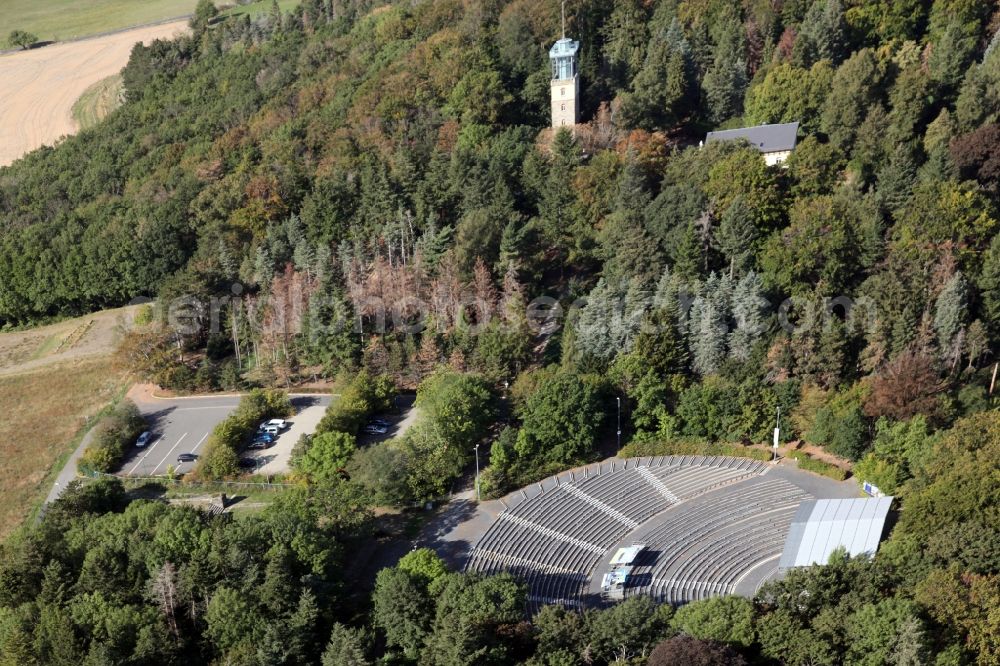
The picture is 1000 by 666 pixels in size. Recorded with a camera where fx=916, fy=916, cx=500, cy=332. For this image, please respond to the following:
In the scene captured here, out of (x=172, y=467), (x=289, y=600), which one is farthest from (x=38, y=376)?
(x=289, y=600)

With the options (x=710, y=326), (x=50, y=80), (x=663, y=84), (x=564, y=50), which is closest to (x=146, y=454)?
(x=710, y=326)

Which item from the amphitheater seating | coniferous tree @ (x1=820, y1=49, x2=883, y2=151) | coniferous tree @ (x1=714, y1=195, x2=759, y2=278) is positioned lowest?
the amphitheater seating

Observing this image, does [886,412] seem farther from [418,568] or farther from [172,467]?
[172,467]

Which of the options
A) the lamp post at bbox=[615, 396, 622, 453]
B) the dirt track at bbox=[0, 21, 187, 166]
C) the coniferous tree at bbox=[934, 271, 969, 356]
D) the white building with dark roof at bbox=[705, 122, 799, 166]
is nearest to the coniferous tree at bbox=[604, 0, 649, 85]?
the white building with dark roof at bbox=[705, 122, 799, 166]

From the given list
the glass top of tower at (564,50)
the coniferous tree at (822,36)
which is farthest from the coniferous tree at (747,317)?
the glass top of tower at (564,50)

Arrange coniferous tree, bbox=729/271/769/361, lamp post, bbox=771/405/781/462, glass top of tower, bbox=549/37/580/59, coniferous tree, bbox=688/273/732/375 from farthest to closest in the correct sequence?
glass top of tower, bbox=549/37/580/59
coniferous tree, bbox=688/273/732/375
coniferous tree, bbox=729/271/769/361
lamp post, bbox=771/405/781/462

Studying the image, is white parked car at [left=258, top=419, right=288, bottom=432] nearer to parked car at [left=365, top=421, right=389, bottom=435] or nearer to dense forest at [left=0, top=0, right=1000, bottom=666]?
dense forest at [left=0, top=0, right=1000, bottom=666]

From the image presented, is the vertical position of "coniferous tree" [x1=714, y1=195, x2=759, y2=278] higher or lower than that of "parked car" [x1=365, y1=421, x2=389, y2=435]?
higher
